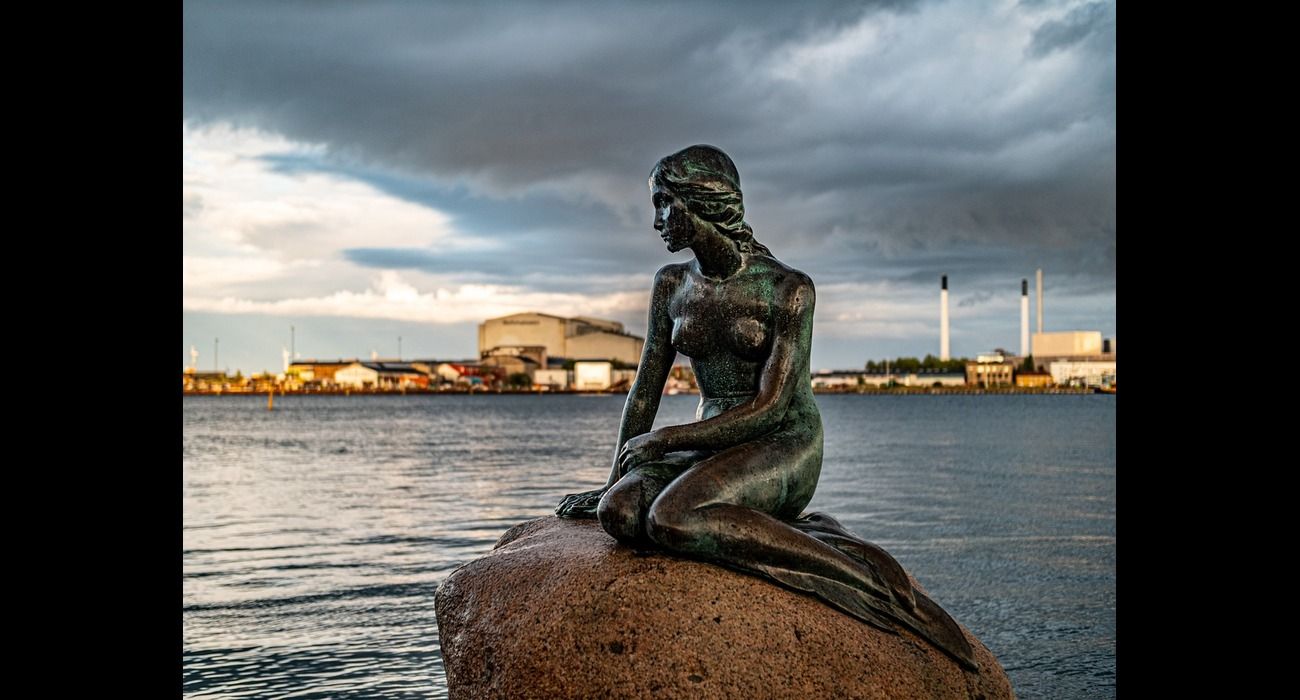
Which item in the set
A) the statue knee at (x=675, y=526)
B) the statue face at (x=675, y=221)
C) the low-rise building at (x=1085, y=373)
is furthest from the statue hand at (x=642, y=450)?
the low-rise building at (x=1085, y=373)

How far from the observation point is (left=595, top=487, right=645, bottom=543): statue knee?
5.21 metres

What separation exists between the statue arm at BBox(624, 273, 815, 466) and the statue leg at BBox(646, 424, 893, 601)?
0.11 m

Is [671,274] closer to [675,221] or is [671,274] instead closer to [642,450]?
[675,221]

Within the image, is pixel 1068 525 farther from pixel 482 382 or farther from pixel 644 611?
pixel 482 382

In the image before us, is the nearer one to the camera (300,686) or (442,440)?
(300,686)

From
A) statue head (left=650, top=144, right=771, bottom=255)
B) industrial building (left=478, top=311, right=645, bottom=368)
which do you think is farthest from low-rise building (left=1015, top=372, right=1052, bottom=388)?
statue head (left=650, top=144, right=771, bottom=255)

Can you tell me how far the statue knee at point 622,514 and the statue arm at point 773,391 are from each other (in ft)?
0.83

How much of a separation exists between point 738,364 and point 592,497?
1.22 metres

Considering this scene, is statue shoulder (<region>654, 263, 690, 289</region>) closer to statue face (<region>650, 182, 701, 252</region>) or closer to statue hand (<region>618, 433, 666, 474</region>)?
statue face (<region>650, 182, 701, 252</region>)

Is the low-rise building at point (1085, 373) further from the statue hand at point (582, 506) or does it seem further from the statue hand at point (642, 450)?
the statue hand at point (642, 450)

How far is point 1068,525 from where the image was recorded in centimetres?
1720

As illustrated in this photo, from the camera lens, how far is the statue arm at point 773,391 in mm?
5355

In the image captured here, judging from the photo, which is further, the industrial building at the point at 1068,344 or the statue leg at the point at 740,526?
the industrial building at the point at 1068,344
